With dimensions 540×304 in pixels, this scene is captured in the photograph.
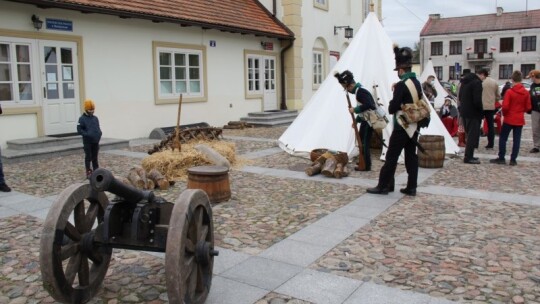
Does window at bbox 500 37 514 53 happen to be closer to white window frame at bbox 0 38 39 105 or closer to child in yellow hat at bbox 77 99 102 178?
white window frame at bbox 0 38 39 105

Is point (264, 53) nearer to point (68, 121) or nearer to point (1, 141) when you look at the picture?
point (68, 121)

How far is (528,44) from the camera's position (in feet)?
177

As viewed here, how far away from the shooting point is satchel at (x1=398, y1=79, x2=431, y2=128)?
652 centimetres

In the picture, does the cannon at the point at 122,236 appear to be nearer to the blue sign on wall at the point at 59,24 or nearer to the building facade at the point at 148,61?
the building facade at the point at 148,61

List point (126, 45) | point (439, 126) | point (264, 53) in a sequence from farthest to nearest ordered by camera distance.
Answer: point (264, 53) < point (126, 45) < point (439, 126)

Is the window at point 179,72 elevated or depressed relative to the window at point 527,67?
depressed

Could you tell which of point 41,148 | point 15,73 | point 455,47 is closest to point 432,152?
point 41,148

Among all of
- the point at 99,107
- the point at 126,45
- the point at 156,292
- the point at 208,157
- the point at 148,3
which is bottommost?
the point at 156,292

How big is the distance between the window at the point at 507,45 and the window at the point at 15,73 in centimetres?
5570

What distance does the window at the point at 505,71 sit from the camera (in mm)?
56375

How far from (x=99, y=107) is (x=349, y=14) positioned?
600 inches

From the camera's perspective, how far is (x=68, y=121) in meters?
11.9

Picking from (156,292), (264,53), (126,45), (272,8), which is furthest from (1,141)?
(272,8)

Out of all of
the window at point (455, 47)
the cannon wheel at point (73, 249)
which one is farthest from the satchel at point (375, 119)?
the window at point (455, 47)
